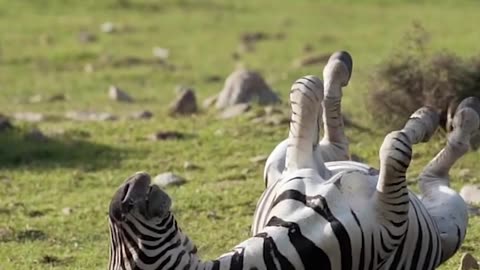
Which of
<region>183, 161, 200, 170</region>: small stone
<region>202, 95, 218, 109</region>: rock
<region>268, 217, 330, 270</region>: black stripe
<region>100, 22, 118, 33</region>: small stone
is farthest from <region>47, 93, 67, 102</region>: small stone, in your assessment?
<region>268, 217, 330, 270</region>: black stripe

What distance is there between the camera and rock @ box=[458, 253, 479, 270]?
615 centimetres

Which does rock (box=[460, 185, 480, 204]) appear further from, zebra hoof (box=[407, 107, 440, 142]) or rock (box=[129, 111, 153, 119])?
rock (box=[129, 111, 153, 119])

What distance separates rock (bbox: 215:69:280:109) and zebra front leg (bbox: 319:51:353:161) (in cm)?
589

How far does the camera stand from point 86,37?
18844mm

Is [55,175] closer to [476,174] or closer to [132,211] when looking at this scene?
[476,174]

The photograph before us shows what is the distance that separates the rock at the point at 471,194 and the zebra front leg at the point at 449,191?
2178 mm

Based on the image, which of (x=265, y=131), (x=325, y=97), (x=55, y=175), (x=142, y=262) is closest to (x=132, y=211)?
(x=142, y=262)

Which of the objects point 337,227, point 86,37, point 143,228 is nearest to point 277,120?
point 337,227

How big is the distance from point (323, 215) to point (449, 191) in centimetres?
91

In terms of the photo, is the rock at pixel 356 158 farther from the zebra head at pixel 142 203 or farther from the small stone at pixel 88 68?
the small stone at pixel 88 68

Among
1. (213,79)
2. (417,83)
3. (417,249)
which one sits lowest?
(213,79)

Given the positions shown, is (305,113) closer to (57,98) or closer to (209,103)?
(209,103)

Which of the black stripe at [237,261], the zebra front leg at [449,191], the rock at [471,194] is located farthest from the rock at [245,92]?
the black stripe at [237,261]

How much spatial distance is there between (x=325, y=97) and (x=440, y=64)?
3.87m
